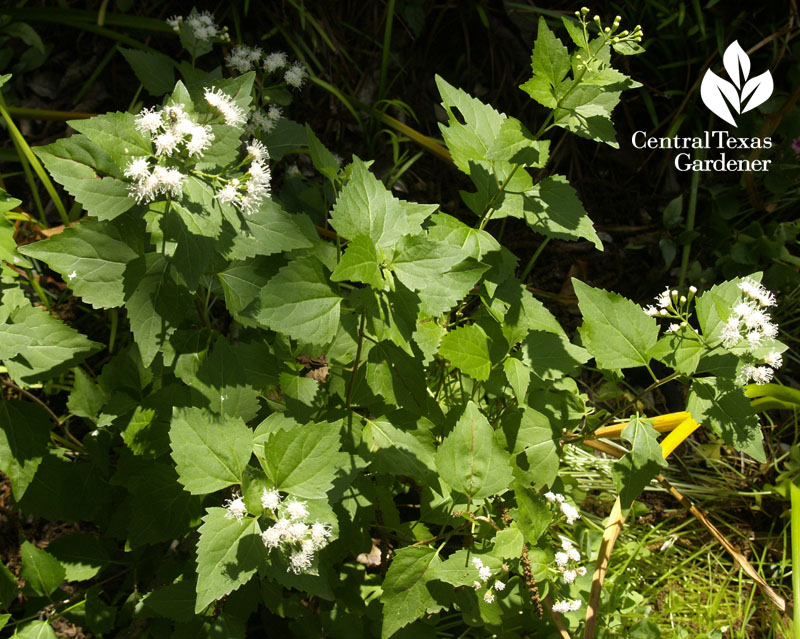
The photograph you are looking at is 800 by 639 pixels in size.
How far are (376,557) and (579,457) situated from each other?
1005 mm

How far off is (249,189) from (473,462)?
0.91m

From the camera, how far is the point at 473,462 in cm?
164

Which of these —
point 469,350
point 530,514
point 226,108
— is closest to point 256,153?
point 226,108

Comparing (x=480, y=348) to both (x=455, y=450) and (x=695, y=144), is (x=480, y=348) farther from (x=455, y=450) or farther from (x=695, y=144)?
(x=695, y=144)

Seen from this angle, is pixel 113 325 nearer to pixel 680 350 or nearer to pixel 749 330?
pixel 680 350

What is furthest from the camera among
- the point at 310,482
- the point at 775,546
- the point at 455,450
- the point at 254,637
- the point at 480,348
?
the point at 775,546

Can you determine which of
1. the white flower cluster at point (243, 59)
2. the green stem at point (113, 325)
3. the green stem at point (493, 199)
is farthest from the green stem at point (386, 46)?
the green stem at point (113, 325)

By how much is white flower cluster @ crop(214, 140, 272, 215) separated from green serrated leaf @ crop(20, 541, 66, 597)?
128 cm

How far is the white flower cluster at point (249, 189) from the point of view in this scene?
1.42m

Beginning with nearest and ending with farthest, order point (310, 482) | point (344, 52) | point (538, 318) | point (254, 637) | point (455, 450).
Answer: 1. point (310, 482)
2. point (455, 450)
3. point (538, 318)
4. point (254, 637)
5. point (344, 52)

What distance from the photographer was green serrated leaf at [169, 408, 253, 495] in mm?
1451

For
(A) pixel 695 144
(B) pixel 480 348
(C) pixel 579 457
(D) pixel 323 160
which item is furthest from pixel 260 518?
(A) pixel 695 144

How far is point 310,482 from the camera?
144 centimetres

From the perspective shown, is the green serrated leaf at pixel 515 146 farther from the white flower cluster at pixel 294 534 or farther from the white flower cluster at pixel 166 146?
the white flower cluster at pixel 294 534
